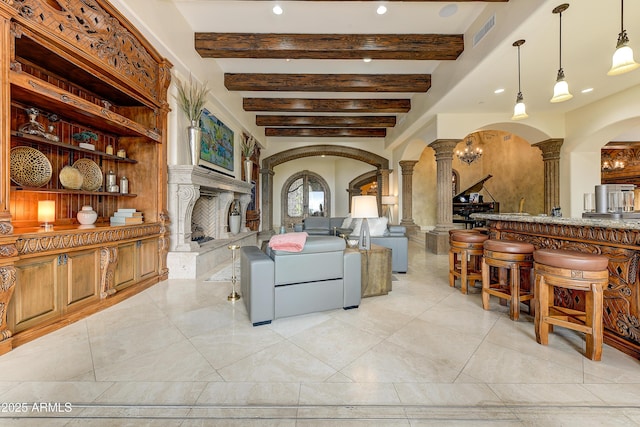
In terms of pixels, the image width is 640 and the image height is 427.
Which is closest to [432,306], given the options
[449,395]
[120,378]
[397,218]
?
[449,395]

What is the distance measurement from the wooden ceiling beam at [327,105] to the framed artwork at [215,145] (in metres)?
1.24

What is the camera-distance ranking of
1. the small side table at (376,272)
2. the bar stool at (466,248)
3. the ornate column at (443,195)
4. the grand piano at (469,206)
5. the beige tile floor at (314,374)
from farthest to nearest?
the grand piano at (469,206) < the ornate column at (443,195) < the bar stool at (466,248) < the small side table at (376,272) < the beige tile floor at (314,374)

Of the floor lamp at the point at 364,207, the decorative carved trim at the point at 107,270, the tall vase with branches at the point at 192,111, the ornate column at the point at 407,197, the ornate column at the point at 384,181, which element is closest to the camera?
the decorative carved trim at the point at 107,270

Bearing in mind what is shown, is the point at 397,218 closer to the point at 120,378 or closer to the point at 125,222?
the point at 125,222

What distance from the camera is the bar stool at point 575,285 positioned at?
1.83m

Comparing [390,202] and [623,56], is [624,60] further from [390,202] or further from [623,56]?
[390,202]

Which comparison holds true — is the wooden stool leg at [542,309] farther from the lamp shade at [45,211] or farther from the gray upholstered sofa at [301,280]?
the lamp shade at [45,211]

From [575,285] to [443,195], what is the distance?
4.44 meters

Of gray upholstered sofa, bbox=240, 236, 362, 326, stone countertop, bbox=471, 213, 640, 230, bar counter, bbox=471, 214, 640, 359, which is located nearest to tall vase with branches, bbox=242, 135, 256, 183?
gray upholstered sofa, bbox=240, 236, 362, 326

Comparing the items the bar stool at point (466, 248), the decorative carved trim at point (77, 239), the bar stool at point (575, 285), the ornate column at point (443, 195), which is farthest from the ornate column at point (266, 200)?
the bar stool at point (575, 285)

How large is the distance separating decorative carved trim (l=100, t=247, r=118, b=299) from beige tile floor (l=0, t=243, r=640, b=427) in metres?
0.31

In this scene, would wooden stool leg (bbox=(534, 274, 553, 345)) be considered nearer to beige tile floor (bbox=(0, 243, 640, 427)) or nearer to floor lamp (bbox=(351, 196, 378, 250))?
beige tile floor (bbox=(0, 243, 640, 427))

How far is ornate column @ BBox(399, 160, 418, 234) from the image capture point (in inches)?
335

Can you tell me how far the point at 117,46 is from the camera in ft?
9.01
